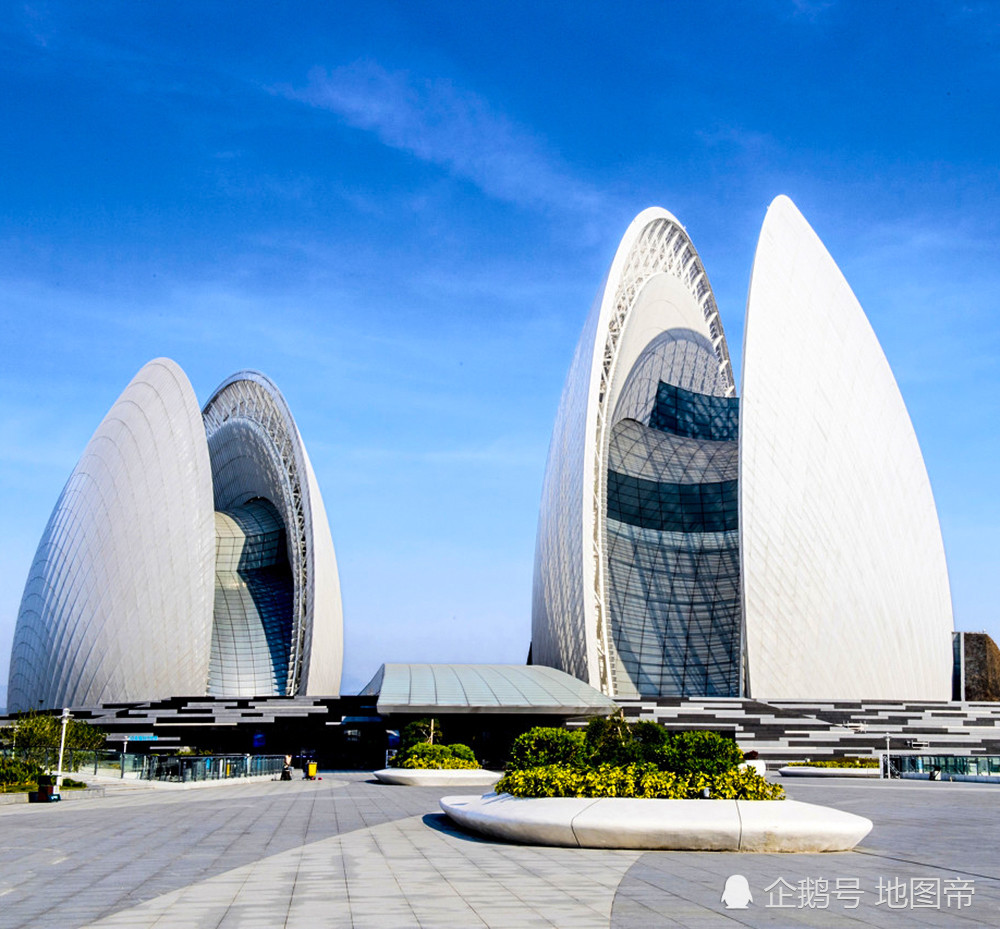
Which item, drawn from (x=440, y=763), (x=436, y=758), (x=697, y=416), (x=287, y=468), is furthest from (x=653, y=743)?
(x=697, y=416)

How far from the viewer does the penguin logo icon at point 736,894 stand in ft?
21.9

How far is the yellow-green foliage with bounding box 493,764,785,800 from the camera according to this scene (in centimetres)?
1055

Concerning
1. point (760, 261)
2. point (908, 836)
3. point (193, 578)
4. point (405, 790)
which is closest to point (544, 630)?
point (193, 578)

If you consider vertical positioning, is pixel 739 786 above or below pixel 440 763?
above

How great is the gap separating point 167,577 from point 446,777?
2024 centimetres

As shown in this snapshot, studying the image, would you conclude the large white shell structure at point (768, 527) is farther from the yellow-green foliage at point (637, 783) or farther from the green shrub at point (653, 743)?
the yellow-green foliage at point (637, 783)

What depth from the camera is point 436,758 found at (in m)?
22.3

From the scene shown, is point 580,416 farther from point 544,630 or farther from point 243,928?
point 243,928

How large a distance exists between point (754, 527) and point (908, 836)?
2302 cm

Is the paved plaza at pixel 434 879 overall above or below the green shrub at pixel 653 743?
below

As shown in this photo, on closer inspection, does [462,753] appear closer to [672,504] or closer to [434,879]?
[434,879]

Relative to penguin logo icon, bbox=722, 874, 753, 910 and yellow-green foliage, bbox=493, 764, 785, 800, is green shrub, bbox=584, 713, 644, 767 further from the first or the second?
penguin logo icon, bbox=722, 874, 753, 910

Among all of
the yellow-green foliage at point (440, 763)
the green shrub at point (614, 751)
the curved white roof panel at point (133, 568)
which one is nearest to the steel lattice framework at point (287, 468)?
the curved white roof panel at point (133, 568)

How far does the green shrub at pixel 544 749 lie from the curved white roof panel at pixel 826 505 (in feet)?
70.8
